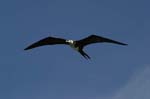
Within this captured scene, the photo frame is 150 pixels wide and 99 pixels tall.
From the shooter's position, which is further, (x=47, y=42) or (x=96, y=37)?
(x=47, y=42)

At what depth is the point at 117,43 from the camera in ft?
130

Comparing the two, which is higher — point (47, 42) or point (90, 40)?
point (47, 42)

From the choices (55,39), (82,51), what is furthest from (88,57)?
(55,39)

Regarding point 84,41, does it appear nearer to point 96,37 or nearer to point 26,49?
point 96,37

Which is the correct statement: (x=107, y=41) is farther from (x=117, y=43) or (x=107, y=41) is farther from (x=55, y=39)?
(x=55, y=39)

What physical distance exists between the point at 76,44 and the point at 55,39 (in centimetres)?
314

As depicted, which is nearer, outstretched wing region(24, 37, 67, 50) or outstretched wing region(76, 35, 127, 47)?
outstretched wing region(76, 35, 127, 47)

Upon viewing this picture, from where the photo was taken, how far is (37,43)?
44.3 metres

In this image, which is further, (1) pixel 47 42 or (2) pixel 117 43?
(1) pixel 47 42

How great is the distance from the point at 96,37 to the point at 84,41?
1047 millimetres

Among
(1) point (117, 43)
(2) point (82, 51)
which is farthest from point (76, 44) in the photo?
(1) point (117, 43)

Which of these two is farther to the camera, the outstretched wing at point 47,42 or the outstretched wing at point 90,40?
the outstretched wing at point 47,42

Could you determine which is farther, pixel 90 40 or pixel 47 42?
pixel 47 42

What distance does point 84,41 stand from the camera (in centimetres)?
4209
